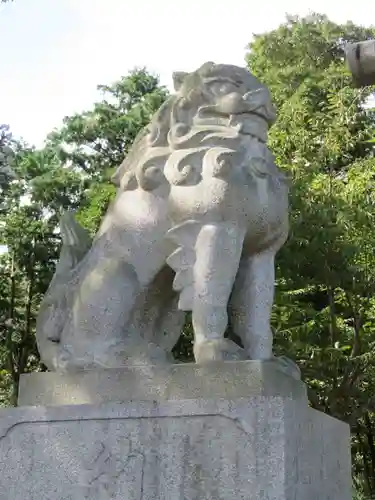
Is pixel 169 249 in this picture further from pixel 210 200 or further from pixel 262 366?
pixel 262 366

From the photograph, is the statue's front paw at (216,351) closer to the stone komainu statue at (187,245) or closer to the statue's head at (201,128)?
the stone komainu statue at (187,245)

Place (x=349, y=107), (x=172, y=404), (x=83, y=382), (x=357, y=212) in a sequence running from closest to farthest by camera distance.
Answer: (x=172, y=404) < (x=83, y=382) < (x=357, y=212) < (x=349, y=107)

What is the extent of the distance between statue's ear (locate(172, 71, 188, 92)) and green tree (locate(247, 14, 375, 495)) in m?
8.00

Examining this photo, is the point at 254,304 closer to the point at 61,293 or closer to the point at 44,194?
the point at 61,293

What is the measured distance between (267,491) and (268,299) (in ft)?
3.81

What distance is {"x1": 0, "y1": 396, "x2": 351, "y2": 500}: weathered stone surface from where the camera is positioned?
3973 mm

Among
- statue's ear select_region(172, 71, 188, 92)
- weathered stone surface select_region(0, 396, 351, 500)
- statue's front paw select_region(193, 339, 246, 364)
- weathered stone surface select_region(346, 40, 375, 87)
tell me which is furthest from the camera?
statue's ear select_region(172, 71, 188, 92)

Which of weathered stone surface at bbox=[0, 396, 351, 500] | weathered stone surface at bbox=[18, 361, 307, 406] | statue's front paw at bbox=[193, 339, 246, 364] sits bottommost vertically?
weathered stone surface at bbox=[0, 396, 351, 500]

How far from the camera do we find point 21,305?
60.7 feet

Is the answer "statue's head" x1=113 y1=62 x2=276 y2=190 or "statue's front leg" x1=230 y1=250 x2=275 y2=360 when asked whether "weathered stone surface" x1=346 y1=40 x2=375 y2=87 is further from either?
"statue's front leg" x1=230 y1=250 x2=275 y2=360

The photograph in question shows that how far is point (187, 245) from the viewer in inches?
182

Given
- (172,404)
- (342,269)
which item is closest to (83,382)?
(172,404)

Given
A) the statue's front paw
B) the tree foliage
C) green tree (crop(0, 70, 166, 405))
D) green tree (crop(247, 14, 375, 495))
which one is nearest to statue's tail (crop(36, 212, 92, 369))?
the statue's front paw

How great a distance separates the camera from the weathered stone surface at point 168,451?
3.97 meters
